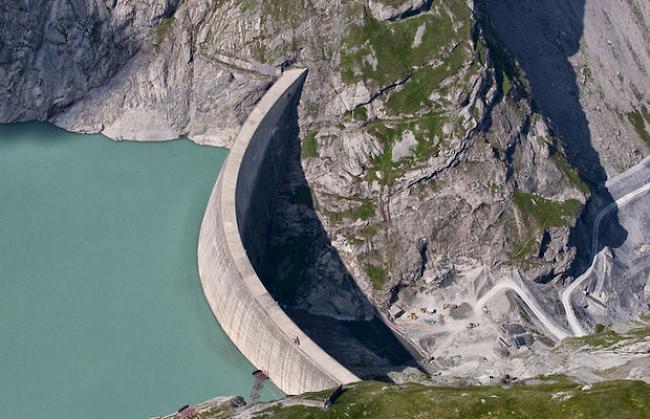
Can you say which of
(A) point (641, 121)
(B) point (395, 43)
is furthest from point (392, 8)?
(A) point (641, 121)

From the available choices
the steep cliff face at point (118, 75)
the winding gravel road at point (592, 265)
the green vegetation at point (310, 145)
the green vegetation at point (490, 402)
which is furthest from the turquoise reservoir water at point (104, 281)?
the winding gravel road at point (592, 265)

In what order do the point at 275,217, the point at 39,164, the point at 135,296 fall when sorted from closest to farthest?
1. the point at 135,296
2. the point at 39,164
3. the point at 275,217

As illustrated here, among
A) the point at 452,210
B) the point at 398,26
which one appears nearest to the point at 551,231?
the point at 452,210

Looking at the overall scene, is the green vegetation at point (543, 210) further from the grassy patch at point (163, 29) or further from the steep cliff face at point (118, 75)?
the grassy patch at point (163, 29)

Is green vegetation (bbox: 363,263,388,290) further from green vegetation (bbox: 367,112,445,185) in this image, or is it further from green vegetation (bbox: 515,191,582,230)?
green vegetation (bbox: 515,191,582,230)

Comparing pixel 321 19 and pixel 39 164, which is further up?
pixel 321 19

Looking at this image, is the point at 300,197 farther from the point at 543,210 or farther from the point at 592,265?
the point at 592,265

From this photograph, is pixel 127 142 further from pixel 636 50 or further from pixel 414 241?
pixel 636 50

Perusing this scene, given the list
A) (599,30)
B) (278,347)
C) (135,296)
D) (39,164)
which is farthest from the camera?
(599,30)
